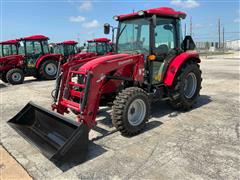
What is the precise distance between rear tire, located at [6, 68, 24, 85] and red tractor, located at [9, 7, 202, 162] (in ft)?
25.9

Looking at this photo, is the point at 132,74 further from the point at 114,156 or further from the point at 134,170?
the point at 134,170

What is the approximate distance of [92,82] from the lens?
159 inches

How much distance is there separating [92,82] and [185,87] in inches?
115

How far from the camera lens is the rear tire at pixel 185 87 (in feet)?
18.2

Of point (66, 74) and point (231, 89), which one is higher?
point (66, 74)

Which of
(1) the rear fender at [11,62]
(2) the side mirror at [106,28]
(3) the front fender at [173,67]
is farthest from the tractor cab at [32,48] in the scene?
(3) the front fender at [173,67]

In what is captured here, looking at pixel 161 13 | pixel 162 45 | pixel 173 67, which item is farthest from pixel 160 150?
pixel 161 13

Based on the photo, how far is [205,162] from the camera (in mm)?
3467

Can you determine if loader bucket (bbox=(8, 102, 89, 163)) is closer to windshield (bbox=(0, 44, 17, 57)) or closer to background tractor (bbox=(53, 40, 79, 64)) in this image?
windshield (bbox=(0, 44, 17, 57))

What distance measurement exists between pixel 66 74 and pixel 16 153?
64.1 inches

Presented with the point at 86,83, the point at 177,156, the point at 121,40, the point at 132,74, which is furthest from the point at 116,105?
the point at 121,40

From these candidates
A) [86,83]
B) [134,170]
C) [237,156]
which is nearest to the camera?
[134,170]

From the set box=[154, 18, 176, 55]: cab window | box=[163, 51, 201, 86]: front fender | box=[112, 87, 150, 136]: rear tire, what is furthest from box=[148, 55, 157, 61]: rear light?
box=[112, 87, 150, 136]: rear tire

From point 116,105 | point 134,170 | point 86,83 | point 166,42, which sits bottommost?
point 134,170
